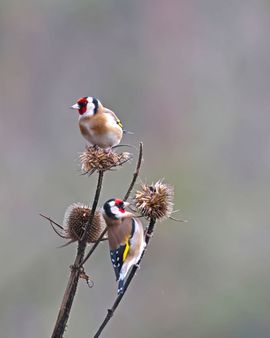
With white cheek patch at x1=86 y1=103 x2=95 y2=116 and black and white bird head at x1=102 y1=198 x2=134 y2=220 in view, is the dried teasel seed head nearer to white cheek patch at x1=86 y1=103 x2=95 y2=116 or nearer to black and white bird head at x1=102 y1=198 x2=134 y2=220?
black and white bird head at x1=102 y1=198 x2=134 y2=220

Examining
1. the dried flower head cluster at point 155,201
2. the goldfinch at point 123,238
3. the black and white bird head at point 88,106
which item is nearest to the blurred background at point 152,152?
the goldfinch at point 123,238

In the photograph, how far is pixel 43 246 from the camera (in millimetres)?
6047

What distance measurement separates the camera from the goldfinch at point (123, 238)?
→ 7.15 feet

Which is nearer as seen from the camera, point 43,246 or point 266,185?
point 43,246

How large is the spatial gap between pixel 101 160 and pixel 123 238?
494mm

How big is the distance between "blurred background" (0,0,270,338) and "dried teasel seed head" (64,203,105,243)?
9.37 feet

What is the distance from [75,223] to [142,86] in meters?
6.17

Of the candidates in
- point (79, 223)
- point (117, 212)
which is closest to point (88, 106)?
point (117, 212)

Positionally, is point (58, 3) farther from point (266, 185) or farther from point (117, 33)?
point (266, 185)

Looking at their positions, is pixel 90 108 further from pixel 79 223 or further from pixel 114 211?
pixel 79 223

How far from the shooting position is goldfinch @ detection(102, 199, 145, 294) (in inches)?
85.7

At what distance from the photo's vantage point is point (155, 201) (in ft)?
6.45

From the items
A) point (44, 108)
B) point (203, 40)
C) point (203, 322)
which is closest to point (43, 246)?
point (203, 322)

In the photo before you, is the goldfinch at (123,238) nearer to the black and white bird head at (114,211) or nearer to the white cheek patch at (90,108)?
the black and white bird head at (114,211)
